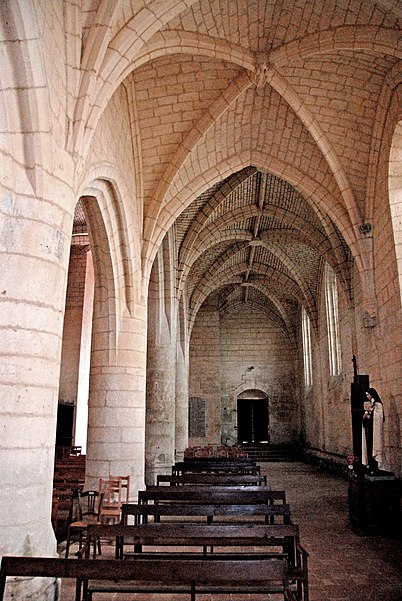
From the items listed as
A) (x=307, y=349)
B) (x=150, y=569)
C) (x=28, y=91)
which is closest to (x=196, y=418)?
(x=307, y=349)

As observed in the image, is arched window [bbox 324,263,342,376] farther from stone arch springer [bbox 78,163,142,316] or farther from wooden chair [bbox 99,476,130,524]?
wooden chair [bbox 99,476,130,524]

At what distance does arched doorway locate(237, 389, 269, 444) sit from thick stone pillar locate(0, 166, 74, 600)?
71.5ft

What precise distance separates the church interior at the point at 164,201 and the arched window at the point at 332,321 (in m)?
0.09

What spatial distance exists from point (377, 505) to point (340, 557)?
72.5 inches

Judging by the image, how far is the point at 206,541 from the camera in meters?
4.53

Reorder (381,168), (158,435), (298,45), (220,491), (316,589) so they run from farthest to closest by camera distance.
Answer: (158,435) < (381,168) < (298,45) < (220,491) < (316,589)

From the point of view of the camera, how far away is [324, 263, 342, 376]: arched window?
17734mm

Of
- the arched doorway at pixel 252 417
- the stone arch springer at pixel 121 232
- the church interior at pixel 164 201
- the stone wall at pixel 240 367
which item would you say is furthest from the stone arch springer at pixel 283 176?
the arched doorway at pixel 252 417

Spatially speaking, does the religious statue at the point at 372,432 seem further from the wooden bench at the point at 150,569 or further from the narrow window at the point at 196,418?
the narrow window at the point at 196,418

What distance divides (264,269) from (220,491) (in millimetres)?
15289

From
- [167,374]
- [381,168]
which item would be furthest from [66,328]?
[381,168]

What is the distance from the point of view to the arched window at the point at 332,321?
698 inches

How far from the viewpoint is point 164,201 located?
10219 millimetres

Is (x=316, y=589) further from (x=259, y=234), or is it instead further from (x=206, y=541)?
(x=259, y=234)
